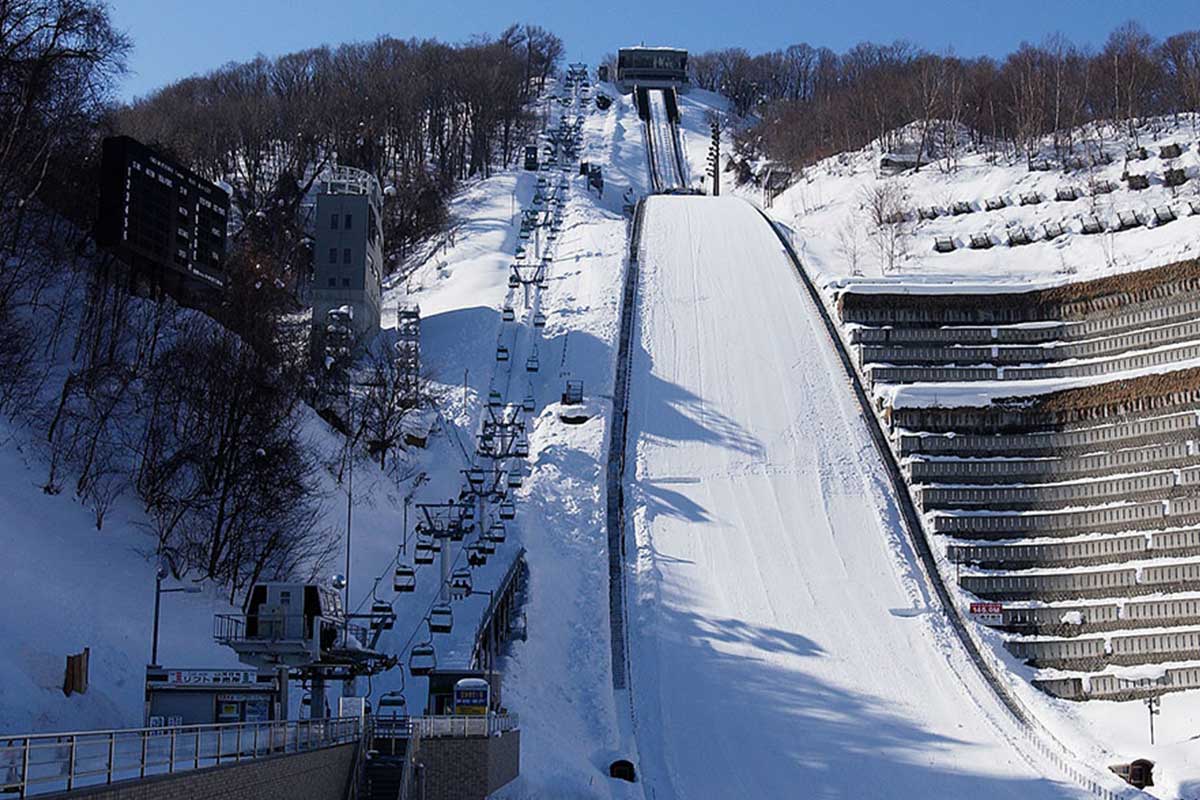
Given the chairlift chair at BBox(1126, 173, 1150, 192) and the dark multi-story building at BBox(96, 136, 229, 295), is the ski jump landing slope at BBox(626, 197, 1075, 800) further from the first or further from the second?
the chairlift chair at BBox(1126, 173, 1150, 192)

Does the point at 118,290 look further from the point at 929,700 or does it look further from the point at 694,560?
the point at 929,700

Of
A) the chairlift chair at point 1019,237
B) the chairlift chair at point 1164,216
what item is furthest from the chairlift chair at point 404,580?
the chairlift chair at point 1019,237

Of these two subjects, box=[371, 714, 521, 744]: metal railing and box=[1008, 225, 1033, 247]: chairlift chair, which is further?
box=[1008, 225, 1033, 247]: chairlift chair

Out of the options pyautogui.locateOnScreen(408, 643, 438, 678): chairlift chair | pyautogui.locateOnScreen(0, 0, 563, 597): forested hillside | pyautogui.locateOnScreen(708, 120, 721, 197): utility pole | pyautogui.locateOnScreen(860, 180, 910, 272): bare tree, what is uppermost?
pyautogui.locateOnScreen(708, 120, 721, 197): utility pole

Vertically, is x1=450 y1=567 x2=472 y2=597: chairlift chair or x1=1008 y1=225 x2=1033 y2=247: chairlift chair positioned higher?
x1=1008 y1=225 x2=1033 y2=247: chairlift chair

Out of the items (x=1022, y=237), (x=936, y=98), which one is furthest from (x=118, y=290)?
(x=936, y=98)

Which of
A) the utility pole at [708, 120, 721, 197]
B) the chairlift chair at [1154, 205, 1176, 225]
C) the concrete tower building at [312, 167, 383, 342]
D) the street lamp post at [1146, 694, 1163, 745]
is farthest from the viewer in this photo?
the utility pole at [708, 120, 721, 197]

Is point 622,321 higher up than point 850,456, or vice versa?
point 622,321

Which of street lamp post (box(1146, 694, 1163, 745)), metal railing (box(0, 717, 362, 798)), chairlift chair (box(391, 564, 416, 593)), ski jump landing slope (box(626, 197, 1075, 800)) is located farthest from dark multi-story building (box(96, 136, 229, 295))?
street lamp post (box(1146, 694, 1163, 745))
